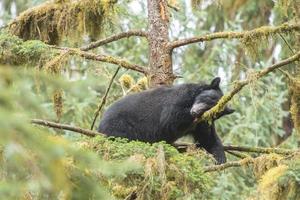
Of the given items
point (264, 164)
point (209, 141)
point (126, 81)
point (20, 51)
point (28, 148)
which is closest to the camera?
point (28, 148)

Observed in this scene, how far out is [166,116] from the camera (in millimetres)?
6594

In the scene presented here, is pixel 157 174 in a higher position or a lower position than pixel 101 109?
higher

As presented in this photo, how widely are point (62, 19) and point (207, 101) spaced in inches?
58.8

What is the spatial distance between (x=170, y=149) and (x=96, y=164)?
1.56m

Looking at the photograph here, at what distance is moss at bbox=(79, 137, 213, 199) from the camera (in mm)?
4039

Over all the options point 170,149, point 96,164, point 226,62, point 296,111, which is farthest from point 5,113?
point 226,62

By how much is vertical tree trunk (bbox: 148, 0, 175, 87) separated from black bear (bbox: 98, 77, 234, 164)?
9 cm

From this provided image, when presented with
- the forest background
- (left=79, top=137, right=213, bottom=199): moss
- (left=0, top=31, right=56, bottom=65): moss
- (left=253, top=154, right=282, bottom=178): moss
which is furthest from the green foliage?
(left=0, top=31, right=56, bottom=65): moss

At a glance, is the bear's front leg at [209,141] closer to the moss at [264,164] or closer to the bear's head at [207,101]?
the bear's head at [207,101]

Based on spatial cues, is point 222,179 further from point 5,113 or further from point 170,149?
point 5,113

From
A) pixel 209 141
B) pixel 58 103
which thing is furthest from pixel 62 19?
pixel 209 141

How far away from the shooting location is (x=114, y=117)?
22.0 feet

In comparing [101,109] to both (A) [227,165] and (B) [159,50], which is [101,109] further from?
(A) [227,165]

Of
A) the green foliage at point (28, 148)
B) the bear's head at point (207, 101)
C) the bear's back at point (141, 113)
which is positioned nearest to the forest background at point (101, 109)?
the green foliage at point (28, 148)
